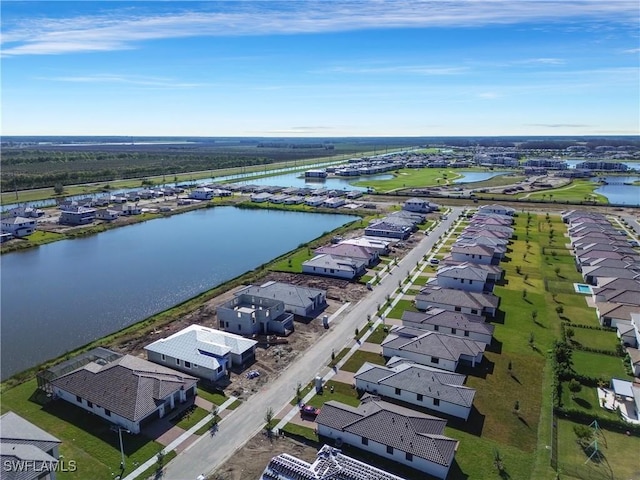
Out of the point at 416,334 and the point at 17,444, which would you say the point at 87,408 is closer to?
the point at 17,444

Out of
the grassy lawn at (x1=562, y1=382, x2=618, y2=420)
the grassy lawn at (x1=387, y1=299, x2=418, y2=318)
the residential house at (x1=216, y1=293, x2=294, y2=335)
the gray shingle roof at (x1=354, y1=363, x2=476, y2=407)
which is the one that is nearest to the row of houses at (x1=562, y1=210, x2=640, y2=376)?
the grassy lawn at (x1=562, y1=382, x2=618, y2=420)

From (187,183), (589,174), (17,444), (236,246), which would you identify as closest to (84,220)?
(236,246)

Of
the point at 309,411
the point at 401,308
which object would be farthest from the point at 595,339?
the point at 309,411

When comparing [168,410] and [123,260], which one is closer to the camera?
[168,410]

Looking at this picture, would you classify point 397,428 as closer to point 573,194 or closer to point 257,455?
point 257,455

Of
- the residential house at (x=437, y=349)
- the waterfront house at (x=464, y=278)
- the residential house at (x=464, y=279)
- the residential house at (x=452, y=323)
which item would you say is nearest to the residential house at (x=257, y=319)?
the residential house at (x=437, y=349)

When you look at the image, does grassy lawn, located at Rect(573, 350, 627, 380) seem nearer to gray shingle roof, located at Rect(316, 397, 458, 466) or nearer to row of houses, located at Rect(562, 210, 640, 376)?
row of houses, located at Rect(562, 210, 640, 376)

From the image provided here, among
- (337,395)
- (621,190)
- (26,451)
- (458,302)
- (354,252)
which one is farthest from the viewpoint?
(621,190)
